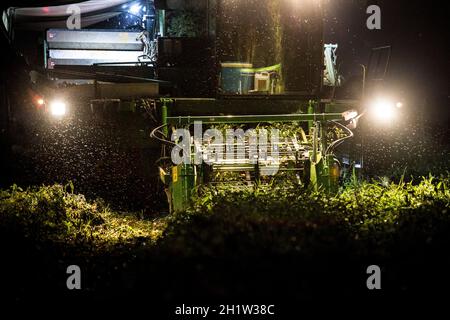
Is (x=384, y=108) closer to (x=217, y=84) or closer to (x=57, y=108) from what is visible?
(x=217, y=84)

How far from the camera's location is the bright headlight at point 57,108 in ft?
37.3

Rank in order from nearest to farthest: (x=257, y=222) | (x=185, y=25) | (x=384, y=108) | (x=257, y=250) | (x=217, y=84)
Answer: (x=257, y=250), (x=257, y=222), (x=384, y=108), (x=217, y=84), (x=185, y=25)

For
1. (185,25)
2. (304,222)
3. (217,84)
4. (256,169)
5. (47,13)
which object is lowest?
(304,222)

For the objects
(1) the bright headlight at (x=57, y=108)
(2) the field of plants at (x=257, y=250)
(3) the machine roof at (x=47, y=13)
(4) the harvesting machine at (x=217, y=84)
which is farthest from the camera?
(3) the machine roof at (x=47, y=13)

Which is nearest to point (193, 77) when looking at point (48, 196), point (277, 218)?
point (48, 196)

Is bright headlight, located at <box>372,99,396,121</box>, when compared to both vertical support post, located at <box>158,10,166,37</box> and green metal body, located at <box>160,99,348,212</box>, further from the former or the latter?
vertical support post, located at <box>158,10,166,37</box>

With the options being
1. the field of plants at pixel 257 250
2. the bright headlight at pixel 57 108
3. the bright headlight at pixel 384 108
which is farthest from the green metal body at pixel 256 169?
the bright headlight at pixel 57 108

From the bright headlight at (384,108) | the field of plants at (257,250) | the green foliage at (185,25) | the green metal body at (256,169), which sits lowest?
the field of plants at (257,250)

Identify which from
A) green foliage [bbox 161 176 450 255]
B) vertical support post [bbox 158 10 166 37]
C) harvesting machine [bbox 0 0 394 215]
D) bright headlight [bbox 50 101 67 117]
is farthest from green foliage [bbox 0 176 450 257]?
vertical support post [bbox 158 10 166 37]

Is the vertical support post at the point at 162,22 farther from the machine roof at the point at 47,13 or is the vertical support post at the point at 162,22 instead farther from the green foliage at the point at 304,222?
the green foliage at the point at 304,222

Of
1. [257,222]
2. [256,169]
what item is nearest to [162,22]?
[256,169]

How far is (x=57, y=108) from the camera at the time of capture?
37.3 feet

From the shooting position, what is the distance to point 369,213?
739 cm
